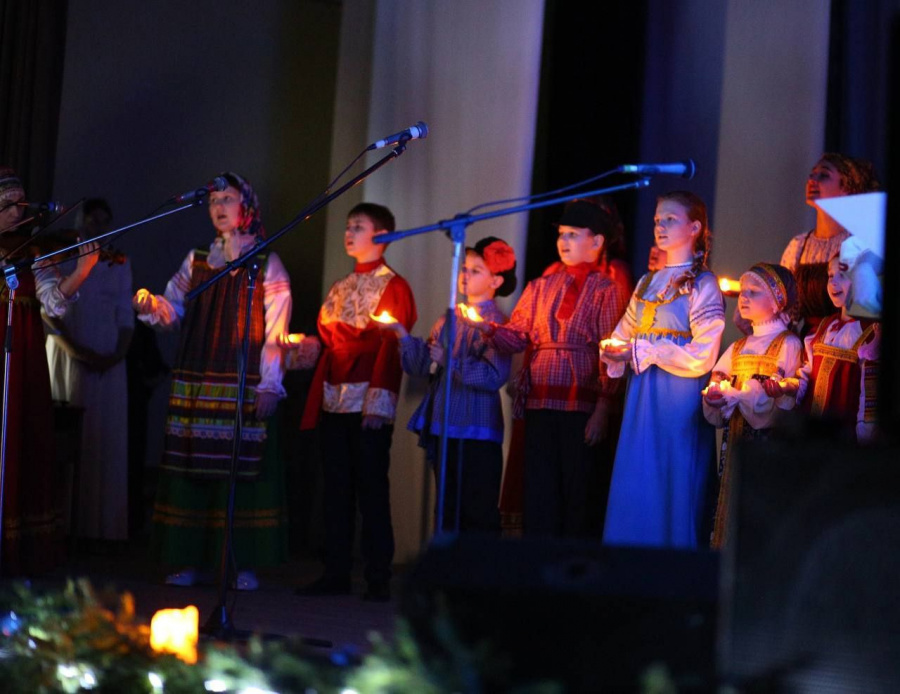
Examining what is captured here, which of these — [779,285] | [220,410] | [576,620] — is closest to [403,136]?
[779,285]

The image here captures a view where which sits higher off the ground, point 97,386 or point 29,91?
point 29,91

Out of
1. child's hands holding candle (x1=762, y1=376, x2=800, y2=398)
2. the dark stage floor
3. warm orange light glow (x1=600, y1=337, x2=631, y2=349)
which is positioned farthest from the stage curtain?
child's hands holding candle (x1=762, y1=376, x2=800, y2=398)

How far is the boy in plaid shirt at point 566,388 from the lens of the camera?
4.03 m

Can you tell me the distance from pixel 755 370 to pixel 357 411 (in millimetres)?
Result: 1509

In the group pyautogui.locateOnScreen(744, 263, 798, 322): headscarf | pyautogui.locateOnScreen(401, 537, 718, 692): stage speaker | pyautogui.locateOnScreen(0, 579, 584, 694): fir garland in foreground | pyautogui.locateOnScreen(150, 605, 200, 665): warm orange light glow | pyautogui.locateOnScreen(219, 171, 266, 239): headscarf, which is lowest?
pyautogui.locateOnScreen(150, 605, 200, 665): warm orange light glow

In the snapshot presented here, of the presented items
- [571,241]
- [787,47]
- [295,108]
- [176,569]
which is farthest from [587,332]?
[295,108]

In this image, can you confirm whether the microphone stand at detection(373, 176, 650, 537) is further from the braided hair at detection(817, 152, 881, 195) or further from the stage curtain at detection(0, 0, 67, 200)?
the stage curtain at detection(0, 0, 67, 200)

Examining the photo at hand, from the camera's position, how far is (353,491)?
4.46 metres

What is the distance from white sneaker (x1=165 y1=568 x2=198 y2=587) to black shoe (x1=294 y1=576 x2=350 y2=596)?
392 mm

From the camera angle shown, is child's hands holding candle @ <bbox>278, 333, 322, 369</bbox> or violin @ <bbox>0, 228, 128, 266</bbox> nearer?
violin @ <bbox>0, 228, 128, 266</bbox>

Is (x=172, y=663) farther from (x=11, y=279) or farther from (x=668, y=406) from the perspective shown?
(x=668, y=406)

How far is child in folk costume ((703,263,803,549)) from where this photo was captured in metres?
3.52

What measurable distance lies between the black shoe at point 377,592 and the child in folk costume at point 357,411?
0.02 metres

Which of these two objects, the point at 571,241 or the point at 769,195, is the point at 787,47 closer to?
the point at 769,195
